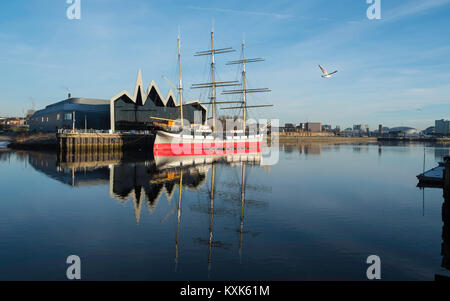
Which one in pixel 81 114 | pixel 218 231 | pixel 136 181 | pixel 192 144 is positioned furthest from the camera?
pixel 81 114

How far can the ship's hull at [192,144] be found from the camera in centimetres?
6306

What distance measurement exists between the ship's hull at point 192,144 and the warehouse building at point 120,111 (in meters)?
9.43

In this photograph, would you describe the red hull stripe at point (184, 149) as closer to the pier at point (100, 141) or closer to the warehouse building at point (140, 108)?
the warehouse building at point (140, 108)

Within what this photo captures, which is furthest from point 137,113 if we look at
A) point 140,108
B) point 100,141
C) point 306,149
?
point 306,149

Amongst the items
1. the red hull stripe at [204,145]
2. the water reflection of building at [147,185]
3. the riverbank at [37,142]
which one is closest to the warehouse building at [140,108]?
the red hull stripe at [204,145]

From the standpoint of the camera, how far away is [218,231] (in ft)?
47.1

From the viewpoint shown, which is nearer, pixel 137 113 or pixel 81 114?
pixel 137 113

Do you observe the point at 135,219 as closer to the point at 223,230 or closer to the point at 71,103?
the point at 223,230

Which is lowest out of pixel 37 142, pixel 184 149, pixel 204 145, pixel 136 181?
pixel 136 181

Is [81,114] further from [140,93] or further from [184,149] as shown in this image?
[184,149]

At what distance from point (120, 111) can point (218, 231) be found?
65979 millimetres

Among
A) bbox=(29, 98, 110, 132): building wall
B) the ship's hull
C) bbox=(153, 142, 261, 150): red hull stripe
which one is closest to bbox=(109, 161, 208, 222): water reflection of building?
the ship's hull
